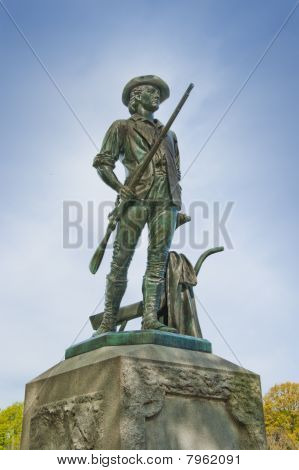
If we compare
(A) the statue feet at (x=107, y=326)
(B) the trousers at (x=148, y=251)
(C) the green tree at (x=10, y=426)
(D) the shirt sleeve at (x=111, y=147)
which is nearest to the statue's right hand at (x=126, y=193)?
(B) the trousers at (x=148, y=251)

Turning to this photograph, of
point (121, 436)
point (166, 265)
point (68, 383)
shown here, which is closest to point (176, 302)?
point (166, 265)

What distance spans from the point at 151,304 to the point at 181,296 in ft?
1.81

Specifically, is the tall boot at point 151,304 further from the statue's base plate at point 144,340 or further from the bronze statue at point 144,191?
the statue's base plate at point 144,340

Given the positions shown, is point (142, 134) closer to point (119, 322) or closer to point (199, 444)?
point (119, 322)

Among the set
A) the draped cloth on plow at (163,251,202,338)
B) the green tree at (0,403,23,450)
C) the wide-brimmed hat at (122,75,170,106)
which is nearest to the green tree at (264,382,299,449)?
the green tree at (0,403,23,450)

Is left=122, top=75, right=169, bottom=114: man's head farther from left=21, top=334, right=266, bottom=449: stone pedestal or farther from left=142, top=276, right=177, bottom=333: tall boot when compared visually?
left=21, top=334, right=266, bottom=449: stone pedestal

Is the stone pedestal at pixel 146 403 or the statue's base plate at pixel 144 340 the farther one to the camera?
the statue's base plate at pixel 144 340

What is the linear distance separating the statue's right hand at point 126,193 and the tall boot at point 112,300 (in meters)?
0.91

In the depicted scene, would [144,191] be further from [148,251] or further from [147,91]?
[147,91]

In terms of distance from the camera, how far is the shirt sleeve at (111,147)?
19.0ft

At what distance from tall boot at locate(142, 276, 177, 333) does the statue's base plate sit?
0.17 m

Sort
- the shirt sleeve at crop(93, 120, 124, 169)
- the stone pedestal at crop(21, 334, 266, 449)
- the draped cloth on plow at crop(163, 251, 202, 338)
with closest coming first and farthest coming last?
1. the stone pedestal at crop(21, 334, 266, 449)
2. the draped cloth on plow at crop(163, 251, 202, 338)
3. the shirt sleeve at crop(93, 120, 124, 169)

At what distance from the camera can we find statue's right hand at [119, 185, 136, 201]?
5500mm

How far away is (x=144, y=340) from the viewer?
15.6 feet
